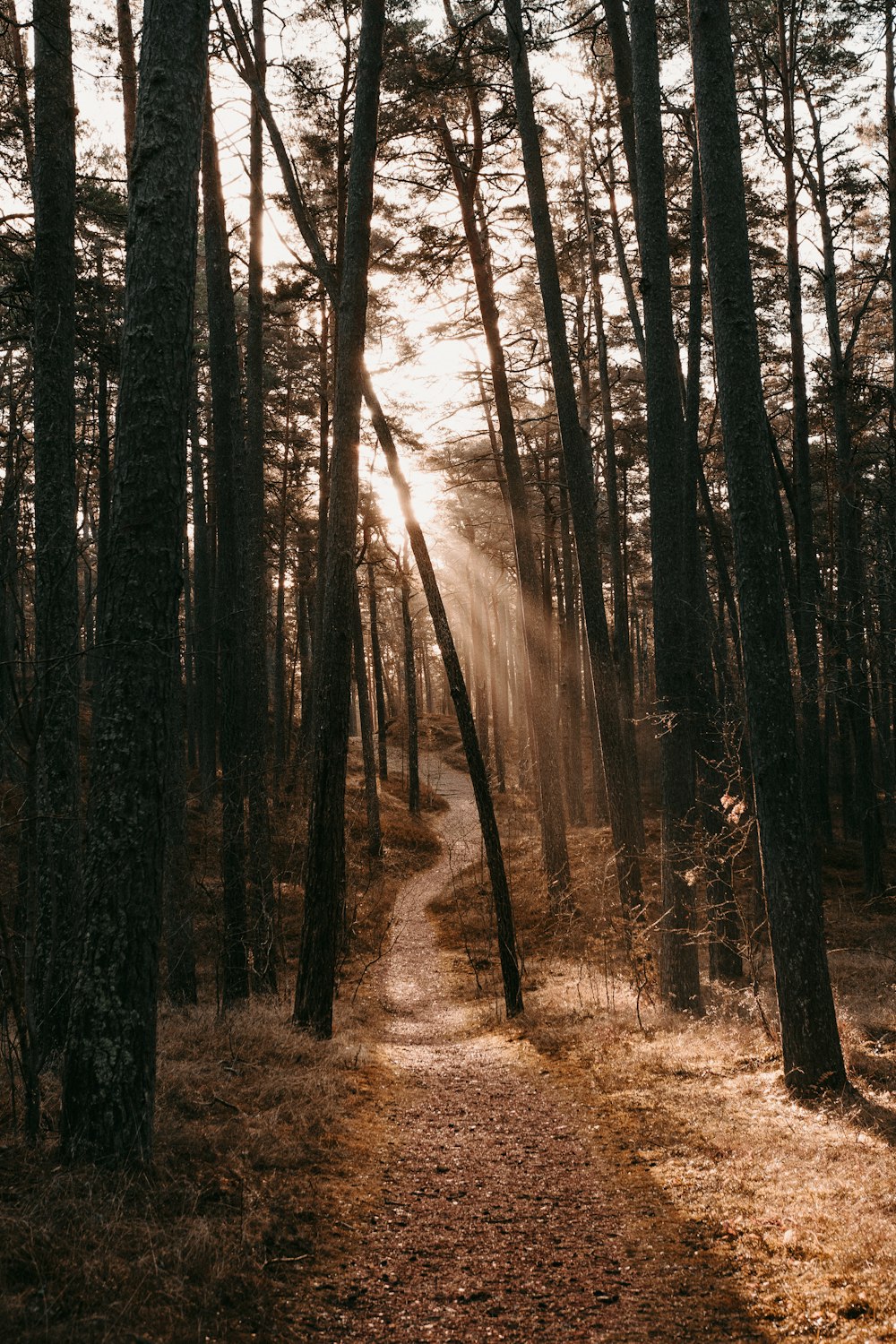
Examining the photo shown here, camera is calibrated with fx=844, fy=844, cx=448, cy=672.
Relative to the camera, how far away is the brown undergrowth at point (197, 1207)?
116 inches

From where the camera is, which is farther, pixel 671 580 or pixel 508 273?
pixel 508 273

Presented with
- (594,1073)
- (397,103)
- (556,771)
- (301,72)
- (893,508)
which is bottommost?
(594,1073)

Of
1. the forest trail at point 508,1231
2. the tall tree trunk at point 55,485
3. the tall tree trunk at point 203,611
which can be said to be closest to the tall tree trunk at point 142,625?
the forest trail at point 508,1231

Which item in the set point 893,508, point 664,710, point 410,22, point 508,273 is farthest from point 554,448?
point 664,710

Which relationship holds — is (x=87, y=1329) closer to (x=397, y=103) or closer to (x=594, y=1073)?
(x=594, y=1073)

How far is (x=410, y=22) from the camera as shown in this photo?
13.1 metres

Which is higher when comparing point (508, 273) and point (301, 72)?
point (301, 72)

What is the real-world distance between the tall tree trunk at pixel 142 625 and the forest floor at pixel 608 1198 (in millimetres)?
1308

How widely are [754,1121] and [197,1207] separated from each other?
3.57m

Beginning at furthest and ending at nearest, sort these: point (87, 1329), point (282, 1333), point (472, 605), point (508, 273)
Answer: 1. point (472, 605)
2. point (508, 273)
3. point (282, 1333)
4. point (87, 1329)

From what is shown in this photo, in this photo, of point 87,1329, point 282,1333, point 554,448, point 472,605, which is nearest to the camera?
point 87,1329

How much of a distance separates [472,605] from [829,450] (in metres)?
18.6

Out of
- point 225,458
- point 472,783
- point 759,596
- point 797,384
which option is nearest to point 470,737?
point 472,783

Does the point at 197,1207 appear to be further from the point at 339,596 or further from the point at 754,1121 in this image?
the point at 339,596
